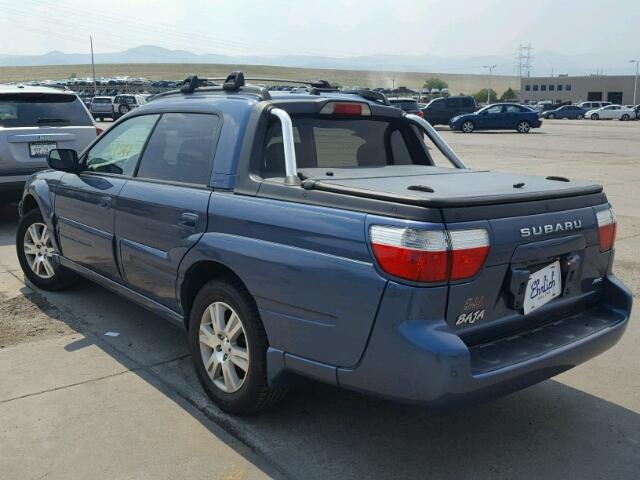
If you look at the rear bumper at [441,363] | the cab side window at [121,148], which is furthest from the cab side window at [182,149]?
the rear bumper at [441,363]

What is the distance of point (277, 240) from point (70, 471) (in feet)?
4.78

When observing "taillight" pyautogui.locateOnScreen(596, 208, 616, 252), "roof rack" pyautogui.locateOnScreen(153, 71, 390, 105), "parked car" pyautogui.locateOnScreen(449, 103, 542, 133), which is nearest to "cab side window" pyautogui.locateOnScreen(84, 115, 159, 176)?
"roof rack" pyautogui.locateOnScreen(153, 71, 390, 105)

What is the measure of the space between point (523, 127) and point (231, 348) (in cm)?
3340

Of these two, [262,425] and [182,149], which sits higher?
[182,149]

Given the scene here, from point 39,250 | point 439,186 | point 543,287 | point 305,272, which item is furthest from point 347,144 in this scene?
point 39,250

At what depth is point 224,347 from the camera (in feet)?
11.7

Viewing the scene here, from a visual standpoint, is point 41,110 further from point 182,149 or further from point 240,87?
point 240,87

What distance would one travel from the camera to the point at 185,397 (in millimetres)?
3830

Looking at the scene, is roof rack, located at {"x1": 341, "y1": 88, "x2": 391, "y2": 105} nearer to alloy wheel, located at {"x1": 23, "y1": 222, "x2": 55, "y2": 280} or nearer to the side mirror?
the side mirror

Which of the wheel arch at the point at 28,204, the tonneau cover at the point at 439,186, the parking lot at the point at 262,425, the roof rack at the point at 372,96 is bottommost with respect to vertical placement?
the parking lot at the point at 262,425

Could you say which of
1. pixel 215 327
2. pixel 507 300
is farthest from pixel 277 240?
pixel 507 300

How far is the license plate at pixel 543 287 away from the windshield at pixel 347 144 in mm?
1443

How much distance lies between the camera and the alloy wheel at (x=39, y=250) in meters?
5.66

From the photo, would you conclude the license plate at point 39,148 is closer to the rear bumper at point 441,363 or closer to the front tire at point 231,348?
the front tire at point 231,348
